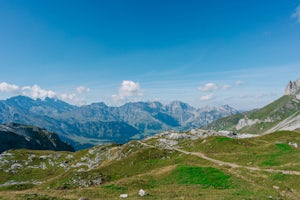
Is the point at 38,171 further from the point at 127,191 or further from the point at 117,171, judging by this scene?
the point at 127,191

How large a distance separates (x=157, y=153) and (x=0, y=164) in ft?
387

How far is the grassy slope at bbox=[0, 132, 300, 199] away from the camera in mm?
34125

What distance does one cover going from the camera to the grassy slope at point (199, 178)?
3412 centimetres

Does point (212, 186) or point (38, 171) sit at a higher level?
point (212, 186)

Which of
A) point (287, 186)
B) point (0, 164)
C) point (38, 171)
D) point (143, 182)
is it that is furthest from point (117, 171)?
point (0, 164)

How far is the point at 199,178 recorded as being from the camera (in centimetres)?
4497

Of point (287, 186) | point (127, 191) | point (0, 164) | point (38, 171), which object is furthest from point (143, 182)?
A: point (0, 164)

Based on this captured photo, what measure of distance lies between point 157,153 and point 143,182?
34710mm

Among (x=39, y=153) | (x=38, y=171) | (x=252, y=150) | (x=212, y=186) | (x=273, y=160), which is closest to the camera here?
(x=212, y=186)

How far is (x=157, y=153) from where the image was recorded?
80.9 m

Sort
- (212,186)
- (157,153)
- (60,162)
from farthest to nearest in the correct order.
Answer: (60,162) → (157,153) → (212,186)

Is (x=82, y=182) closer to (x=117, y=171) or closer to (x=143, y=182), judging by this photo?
(x=117, y=171)

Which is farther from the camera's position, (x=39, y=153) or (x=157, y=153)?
(x=39, y=153)

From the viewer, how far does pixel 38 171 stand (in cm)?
13888
